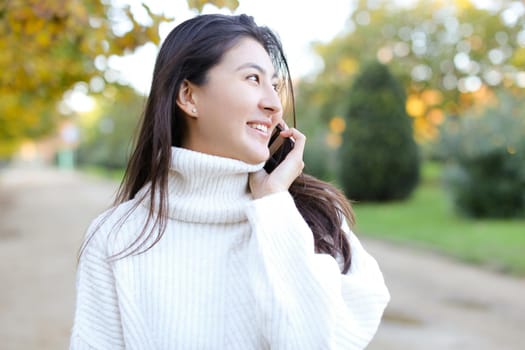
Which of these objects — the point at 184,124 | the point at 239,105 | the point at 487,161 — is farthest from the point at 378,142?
the point at 239,105

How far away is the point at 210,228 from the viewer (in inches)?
66.6

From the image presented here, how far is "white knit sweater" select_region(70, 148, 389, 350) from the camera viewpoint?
1514mm

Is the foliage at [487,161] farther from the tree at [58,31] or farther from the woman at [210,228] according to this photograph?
the woman at [210,228]

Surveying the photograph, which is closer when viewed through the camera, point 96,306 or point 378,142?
point 96,306

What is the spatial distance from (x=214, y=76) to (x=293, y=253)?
485mm

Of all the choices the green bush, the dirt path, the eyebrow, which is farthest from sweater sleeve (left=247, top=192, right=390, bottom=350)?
the green bush

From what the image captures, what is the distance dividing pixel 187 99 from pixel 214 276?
0.47m

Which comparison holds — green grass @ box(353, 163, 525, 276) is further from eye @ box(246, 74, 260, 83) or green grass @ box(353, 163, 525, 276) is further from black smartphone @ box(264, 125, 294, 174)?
eye @ box(246, 74, 260, 83)

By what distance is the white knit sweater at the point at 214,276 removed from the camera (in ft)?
4.97

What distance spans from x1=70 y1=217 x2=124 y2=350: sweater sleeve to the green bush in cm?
1521

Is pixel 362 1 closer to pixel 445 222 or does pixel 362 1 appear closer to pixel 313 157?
pixel 313 157

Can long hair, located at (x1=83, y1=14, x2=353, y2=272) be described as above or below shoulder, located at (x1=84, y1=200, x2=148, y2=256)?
above

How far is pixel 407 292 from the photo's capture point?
739cm

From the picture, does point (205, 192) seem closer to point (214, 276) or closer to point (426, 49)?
point (214, 276)
